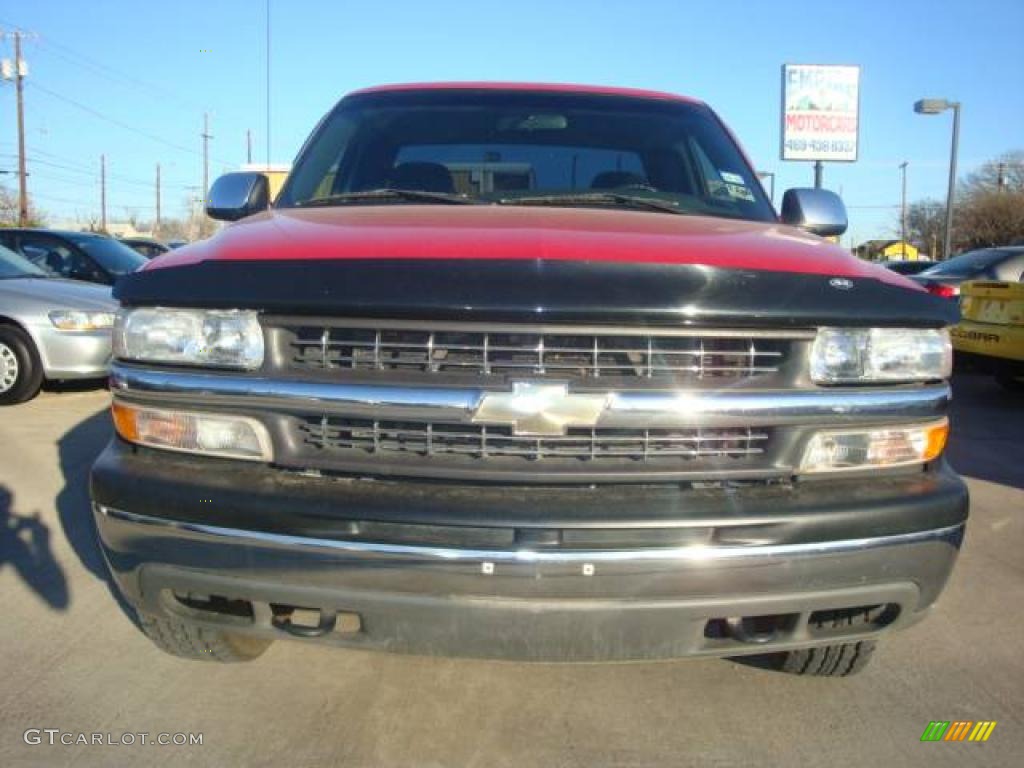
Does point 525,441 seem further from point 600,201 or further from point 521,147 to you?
point 521,147

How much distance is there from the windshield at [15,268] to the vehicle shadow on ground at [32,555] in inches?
173

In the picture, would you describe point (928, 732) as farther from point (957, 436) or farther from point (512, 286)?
point (957, 436)

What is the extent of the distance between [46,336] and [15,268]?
145 cm

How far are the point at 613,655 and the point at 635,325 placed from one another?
0.80 m

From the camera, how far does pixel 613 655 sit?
2.09 meters

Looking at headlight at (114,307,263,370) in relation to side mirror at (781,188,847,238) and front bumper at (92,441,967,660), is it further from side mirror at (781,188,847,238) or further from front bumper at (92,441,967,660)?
side mirror at (781,188,847,238)

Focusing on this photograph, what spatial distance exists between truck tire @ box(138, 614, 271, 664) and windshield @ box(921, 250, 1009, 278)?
10.3 metres

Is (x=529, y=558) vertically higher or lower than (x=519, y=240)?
lower

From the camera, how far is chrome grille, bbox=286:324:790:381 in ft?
6.92

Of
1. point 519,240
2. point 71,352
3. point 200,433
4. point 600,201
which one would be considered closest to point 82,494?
point 200,433

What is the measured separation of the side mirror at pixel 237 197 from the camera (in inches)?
138

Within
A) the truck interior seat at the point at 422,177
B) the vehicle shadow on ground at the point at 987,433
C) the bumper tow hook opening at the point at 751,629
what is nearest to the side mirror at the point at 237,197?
the truck interior seat at the point at 422,177

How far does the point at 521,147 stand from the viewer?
3805mm

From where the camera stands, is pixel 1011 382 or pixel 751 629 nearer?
pixel 751 629
